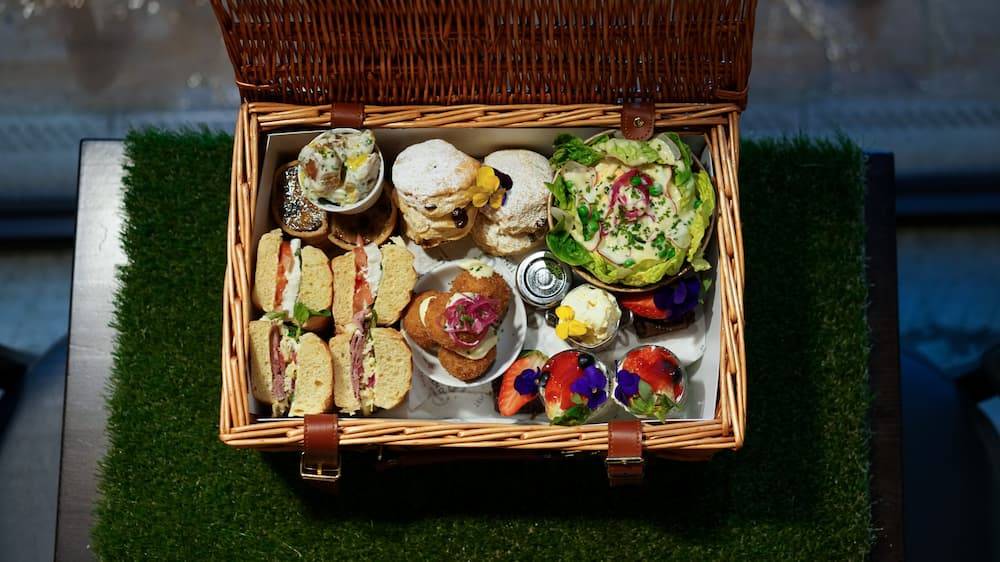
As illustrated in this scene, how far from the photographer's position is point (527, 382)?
1.65 m

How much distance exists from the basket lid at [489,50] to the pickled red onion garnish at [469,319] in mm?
408

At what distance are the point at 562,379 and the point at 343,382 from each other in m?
0.41

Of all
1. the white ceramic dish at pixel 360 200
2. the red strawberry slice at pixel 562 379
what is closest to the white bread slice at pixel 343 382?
the white ceramic dish at pixel 360 200

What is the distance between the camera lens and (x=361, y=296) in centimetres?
168

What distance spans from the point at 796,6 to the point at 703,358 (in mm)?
1427

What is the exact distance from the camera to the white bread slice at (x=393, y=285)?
166 cm

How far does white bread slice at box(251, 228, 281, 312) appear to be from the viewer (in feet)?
5.35

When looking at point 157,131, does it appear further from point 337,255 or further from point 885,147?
point 885,147

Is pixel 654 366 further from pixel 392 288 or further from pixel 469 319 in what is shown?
pixel 392 288

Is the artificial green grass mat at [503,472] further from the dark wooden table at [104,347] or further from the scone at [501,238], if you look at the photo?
the scone at [501,238]

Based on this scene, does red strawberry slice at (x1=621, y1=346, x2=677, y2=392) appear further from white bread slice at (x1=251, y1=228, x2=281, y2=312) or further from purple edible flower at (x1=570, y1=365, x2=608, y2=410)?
white bread slice at (x1=251, y1=228, x2=281, y2=312)

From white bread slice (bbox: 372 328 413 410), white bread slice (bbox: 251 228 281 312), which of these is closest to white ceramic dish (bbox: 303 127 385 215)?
white bread slice (bbox: 251 228 281 312)

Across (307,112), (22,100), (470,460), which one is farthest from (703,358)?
(22,100)

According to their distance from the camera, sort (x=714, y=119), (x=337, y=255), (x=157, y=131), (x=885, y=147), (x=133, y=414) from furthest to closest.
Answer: (x=885, y=147)
(x=157, y=131)
(x=133, y=414)
(x=337, y=255)
(x=714, y=119)
